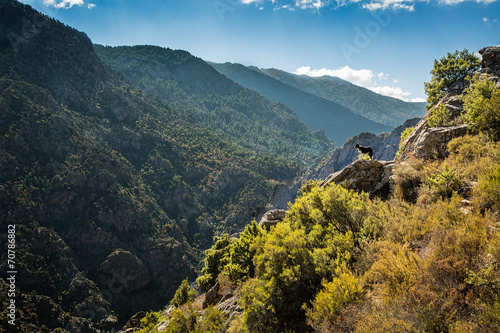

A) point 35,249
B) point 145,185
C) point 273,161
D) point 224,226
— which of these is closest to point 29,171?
point 35,249

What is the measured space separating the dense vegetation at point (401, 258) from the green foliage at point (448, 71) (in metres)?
10.9

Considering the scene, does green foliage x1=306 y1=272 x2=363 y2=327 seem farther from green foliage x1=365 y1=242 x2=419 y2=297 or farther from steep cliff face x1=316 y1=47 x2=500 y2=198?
steep cliff face x1=316 y1=47 x2=500 y2=198

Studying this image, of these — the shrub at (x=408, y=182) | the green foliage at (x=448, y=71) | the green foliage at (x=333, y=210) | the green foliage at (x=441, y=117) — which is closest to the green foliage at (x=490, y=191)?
the green foliage at (x=333, y=210)

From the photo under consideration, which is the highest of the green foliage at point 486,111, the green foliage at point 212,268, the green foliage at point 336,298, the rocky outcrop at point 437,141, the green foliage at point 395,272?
the green foliage at point 486,111

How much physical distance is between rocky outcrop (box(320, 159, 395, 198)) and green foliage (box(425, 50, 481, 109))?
13783 millimetres

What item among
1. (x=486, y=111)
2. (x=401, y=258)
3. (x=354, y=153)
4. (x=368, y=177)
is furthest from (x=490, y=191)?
(x=354, y=153)

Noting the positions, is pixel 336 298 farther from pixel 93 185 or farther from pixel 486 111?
pixel 93 185

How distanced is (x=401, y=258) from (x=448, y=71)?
25786mm

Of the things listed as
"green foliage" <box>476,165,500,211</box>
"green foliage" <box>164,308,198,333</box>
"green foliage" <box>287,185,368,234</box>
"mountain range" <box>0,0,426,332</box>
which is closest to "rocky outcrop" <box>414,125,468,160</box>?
"green foliage" <box>287,185,368,234</box>

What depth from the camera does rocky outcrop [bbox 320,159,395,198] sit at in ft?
48.2

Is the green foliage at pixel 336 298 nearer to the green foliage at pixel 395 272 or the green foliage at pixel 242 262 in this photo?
the green foliage at pixel 395 272

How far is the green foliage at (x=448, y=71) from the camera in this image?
21656mm

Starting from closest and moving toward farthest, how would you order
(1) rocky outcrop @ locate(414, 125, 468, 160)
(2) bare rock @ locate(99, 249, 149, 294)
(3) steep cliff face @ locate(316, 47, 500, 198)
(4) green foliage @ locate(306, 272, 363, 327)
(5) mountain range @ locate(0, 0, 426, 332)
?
(4) green foliage @ locate(306, 272, 363, 327) < (1) rocky outcrop @ locate(414, 125, 468, 160) < (3) steep cliff face @ locate(316, 47, 500, 198) < (5) mountain range @ locate(0, 0, 426, 332) < (2) bare rock @ locate(99, 249, 149, 294)

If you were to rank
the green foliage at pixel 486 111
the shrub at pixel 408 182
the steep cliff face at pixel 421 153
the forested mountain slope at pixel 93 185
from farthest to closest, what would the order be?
1. the forested mountain slope at pixel 93 185
2. the steep cliff face at pixel 421 153
3. the shrub at pixel 408 182
4. the green foliage at pixel 486 111
